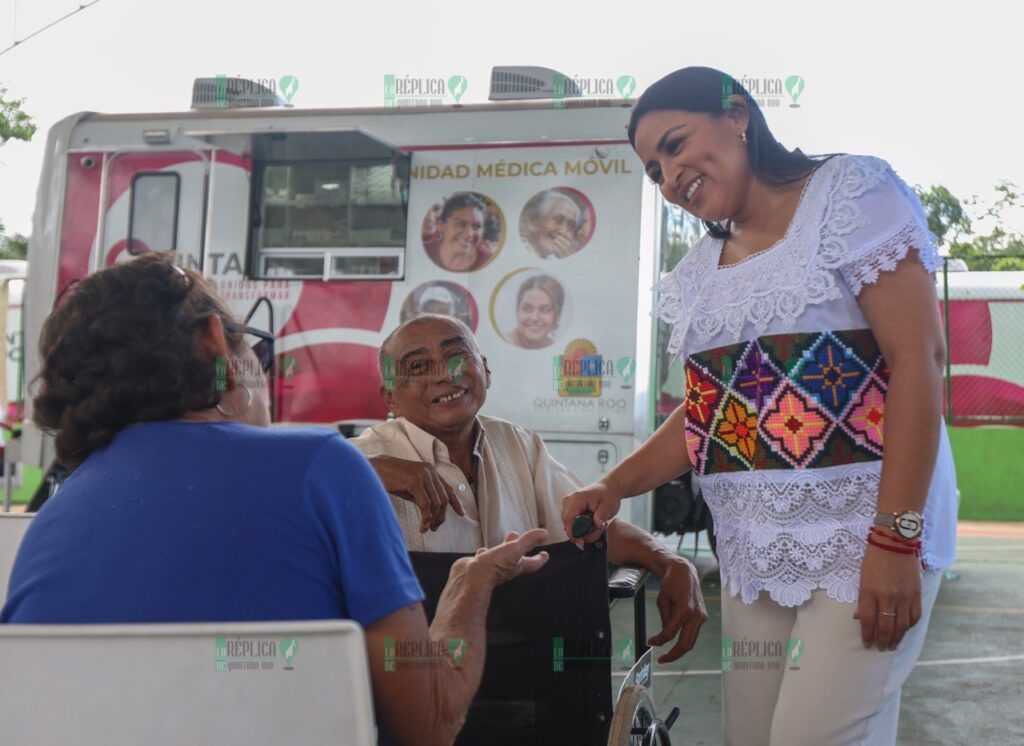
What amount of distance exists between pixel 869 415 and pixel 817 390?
0.31 ft

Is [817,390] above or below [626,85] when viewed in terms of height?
below

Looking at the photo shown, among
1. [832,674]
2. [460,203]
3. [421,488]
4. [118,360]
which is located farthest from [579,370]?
[118,360]

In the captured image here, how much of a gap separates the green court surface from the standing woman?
2.42 meters

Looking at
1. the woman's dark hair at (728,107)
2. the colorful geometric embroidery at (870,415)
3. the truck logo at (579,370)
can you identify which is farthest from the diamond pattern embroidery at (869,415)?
the truck logo at (579,370)

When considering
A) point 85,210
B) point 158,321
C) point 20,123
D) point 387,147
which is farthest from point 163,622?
point 20,123

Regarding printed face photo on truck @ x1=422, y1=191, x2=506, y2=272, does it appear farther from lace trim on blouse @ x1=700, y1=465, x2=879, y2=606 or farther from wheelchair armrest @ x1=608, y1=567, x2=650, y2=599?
lace trim on blouse @ x1=700, y1=465, x2=879, y2=606

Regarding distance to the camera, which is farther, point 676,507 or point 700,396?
point 676,507

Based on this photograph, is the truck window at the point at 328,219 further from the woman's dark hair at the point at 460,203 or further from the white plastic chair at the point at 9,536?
the white plastic chair at the point at 9,536

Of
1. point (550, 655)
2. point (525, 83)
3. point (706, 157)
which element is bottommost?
point (550, 655)

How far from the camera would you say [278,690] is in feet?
4.42

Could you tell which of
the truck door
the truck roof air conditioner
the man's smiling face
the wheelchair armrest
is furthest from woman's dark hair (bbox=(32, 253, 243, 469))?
the truck door

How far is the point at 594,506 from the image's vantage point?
2322 millimetres

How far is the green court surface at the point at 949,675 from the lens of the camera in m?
4.27

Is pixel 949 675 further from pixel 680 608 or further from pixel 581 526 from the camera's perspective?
pixel 581 526
